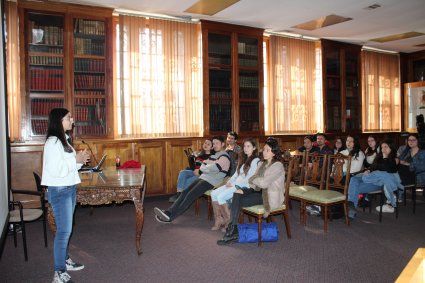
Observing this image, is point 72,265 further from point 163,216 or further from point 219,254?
point 163,216

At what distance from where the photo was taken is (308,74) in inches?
323

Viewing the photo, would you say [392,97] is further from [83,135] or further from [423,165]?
[83,135]

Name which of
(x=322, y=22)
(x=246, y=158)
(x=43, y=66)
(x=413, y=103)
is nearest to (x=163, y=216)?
(x=246, y=158)

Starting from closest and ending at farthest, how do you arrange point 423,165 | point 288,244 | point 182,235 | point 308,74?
1. point 288,244
2. point 182,235
3. point 423,165
4. point 308,74

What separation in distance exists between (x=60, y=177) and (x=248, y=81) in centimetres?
523

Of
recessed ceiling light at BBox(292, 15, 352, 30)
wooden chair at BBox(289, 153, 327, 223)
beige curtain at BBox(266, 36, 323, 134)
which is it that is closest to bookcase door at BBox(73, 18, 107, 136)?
wooden chair at BBox(289, 153, 327, 223)

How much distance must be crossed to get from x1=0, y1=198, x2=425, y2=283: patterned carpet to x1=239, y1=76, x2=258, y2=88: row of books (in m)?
3.36

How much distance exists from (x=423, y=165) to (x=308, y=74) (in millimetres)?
3674

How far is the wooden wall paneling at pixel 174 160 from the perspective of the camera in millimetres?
6324

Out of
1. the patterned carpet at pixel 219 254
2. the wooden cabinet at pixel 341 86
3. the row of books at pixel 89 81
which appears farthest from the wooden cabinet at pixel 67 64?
the wooden cabinet at pixel 341 86

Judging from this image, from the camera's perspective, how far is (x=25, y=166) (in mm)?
5262

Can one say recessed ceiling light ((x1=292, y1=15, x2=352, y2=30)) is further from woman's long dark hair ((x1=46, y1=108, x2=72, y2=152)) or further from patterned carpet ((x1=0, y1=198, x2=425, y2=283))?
woman's long dark hair ((x1=46, y1=108, x2=72, y2=152))

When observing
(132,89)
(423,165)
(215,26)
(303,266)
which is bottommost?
(303,266)

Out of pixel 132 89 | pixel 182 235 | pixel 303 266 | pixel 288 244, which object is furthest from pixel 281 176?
pixel 132 89
